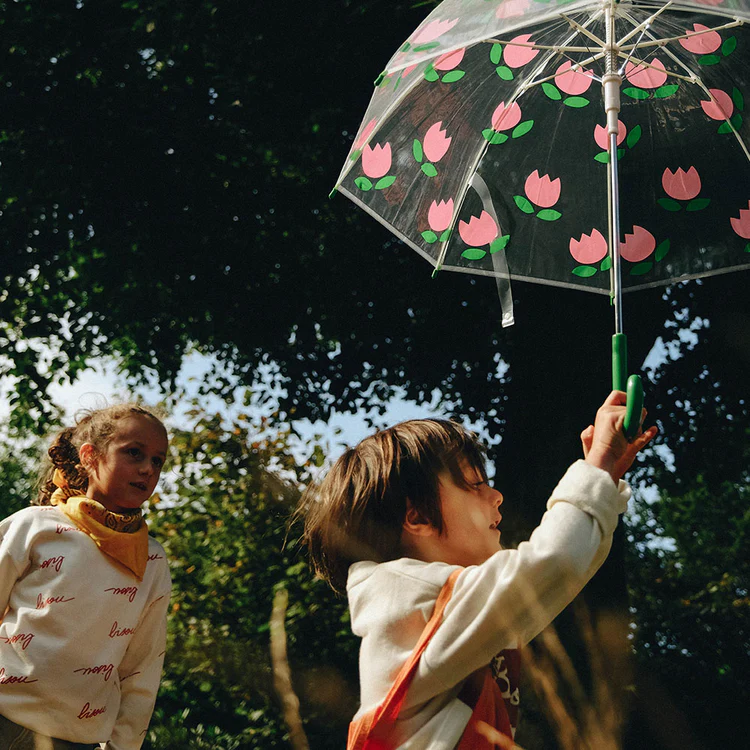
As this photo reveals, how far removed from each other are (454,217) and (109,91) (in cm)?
562

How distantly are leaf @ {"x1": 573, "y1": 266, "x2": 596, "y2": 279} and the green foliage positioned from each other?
4.28 meters

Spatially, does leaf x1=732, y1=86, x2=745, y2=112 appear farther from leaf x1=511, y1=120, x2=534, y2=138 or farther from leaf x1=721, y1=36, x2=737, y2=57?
leaf x1=511, y1=120, x2=534, y2=138

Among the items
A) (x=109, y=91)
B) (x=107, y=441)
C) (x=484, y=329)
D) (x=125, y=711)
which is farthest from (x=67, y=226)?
(x=125, y=711)

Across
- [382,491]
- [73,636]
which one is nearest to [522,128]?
[382,491]

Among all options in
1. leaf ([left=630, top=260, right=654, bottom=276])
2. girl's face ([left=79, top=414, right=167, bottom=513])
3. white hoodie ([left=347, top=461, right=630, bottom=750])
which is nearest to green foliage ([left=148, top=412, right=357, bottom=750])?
girl's face ([left=79, top=414, right=167, bottom=513])

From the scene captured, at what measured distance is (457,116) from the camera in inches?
116

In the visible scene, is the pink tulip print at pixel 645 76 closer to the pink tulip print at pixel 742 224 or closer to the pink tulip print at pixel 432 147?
the pink tulip print at pixel 742 224

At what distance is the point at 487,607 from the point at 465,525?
326 mm

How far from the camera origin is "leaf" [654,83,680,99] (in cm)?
290

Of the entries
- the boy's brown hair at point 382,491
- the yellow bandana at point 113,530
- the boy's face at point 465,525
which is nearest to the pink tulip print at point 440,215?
the boy's brown hair at point 382,491

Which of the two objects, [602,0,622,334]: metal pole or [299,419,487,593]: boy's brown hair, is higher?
[602,0,622,334]: metal pole

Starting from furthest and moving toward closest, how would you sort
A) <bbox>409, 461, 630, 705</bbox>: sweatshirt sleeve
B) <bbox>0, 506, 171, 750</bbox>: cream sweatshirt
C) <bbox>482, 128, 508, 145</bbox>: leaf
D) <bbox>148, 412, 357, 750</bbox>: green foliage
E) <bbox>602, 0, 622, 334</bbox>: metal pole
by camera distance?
1. <bbox>148, 412, 357, 750</bbox>: green foliage
2. <bbox>482, 128, 508, 145</bbox>: leaf
3. <bbox>0, 506, 171, 750</bbox>: cream sweatshirt
4. <bbox>602, 0, 622, 334</bbox>: metal pole
5. <bbox>409, 461, 630, 705</bbox>: sweatshirt sleeve

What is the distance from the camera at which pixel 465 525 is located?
186cm

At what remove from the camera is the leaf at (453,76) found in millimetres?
2930
